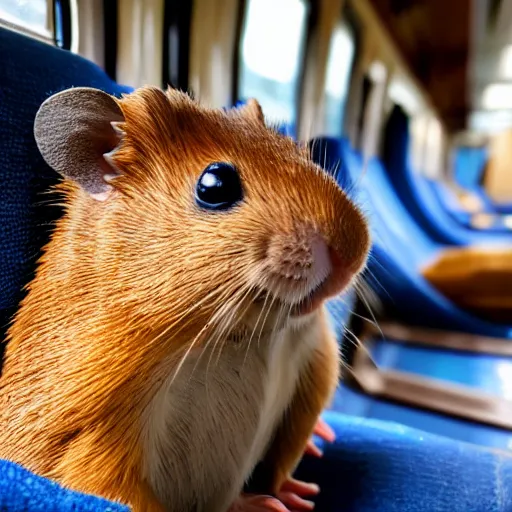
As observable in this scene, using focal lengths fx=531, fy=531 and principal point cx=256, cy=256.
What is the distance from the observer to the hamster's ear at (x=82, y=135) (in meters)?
0.37

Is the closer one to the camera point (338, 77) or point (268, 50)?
point (268, 50)

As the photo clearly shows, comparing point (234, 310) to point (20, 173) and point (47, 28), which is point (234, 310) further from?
point (47, 28)

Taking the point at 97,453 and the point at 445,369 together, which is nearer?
the point at 97,453

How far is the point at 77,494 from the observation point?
0.36 meters

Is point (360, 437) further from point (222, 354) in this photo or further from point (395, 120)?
point (395, 120)

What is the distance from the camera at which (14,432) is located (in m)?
0.40

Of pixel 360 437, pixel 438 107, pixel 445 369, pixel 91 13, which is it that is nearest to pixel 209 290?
pixel 91 13

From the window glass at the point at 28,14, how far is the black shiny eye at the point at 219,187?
241 millimetres

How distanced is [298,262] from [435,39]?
4901mm

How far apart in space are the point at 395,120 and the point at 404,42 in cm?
156

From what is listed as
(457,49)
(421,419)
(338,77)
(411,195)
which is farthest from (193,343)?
(457,49)

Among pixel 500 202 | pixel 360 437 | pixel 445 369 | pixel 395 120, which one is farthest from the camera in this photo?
pixel 500 202

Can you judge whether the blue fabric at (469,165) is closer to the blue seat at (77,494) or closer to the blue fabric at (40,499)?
the blue seat at (77,494)

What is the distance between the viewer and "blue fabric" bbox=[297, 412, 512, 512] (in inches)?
25.8
